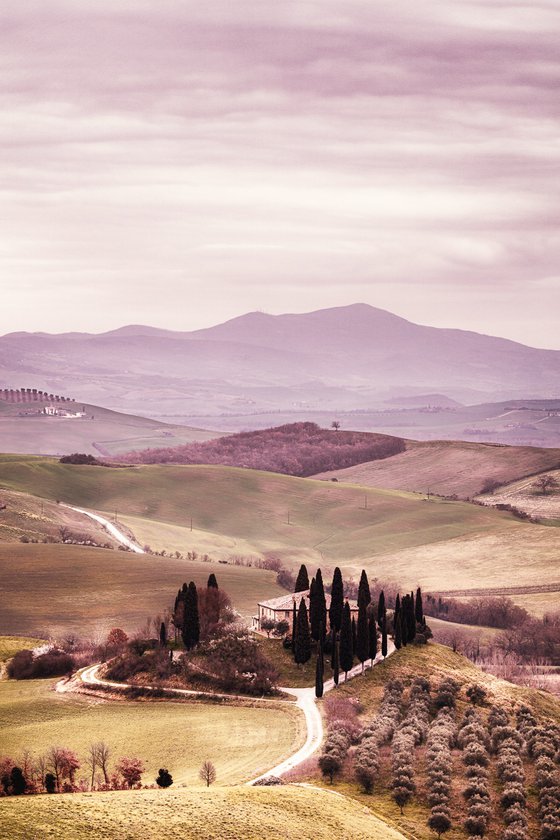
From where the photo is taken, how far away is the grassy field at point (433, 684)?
65.8m

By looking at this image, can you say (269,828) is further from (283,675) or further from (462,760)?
(283,675)

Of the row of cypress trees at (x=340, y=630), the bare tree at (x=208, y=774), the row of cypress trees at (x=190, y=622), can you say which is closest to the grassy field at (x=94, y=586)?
the row of cypress trees at (x=190, y=622)

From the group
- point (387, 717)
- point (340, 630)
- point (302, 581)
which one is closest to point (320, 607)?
point (340, 630)

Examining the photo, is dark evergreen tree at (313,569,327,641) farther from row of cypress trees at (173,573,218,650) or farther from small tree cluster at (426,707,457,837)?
small tree cluster at (426,707,457,837)

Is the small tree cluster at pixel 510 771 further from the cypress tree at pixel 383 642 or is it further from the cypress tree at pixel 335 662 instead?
the cypress tree at pixel 383 642

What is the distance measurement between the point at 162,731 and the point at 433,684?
87.2 ft

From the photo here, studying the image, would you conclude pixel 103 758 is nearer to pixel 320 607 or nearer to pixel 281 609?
pixel 320 607

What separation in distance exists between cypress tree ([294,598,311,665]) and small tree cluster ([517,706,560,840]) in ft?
67.8

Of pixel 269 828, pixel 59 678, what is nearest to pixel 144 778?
pixel 269 828

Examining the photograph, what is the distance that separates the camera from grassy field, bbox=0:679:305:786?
75.9m

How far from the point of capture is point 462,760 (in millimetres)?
76625

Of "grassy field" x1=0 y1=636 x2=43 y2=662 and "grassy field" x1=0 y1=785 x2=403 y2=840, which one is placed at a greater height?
"grassy field" x1=0 y1=785 x2=403 y2=840

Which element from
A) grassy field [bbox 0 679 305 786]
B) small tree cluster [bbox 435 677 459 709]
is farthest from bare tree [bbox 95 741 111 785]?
small tree cluster [bbox 435 677 459 709]

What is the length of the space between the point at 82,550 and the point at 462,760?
10689 centimetres
